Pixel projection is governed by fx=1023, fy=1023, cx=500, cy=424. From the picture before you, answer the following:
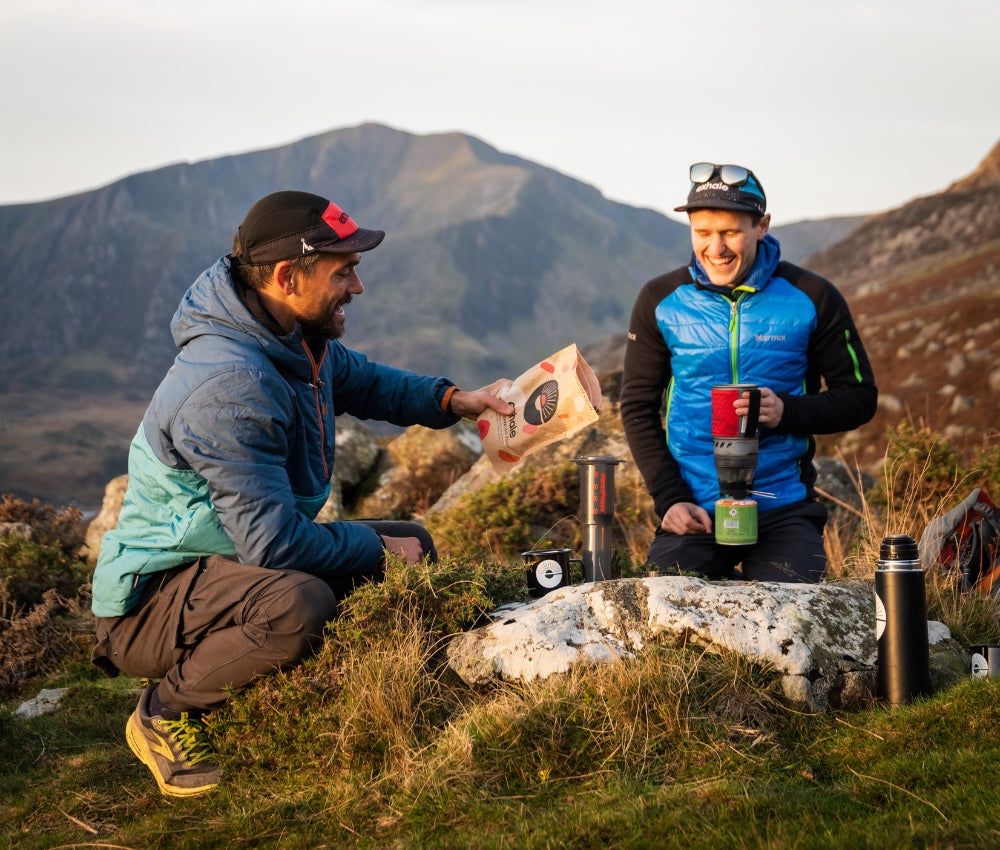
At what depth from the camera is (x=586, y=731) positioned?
398 centimetres

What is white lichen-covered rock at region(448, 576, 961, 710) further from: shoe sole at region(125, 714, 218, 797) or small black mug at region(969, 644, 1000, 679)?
shoe sole at region(125, 714, 218, 797)

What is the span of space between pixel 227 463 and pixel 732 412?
95.2 inches

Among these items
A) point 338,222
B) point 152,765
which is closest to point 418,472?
point 338,222

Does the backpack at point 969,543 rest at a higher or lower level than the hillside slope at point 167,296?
lower

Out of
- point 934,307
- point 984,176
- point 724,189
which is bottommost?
point 724,189

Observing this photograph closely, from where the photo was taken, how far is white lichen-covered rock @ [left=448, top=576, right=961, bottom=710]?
4301mm

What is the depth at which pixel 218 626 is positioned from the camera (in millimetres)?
4375

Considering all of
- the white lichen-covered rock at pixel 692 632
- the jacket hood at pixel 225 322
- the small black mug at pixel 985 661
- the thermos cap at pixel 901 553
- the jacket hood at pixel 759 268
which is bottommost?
the small black mug at pixel 985 661

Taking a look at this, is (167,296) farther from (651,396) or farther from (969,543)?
(969,543)

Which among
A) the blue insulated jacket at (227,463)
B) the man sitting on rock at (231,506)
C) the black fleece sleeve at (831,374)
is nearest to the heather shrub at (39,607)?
the man sitting on rock at (231,506)

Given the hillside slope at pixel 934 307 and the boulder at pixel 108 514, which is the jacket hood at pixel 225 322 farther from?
the boulder at pixel 108 514

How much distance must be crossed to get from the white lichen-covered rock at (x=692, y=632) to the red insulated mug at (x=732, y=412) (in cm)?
78

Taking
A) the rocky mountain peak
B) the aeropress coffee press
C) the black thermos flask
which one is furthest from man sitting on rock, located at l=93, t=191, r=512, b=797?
the rocky mountain peak

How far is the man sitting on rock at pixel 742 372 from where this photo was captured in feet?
17.4
